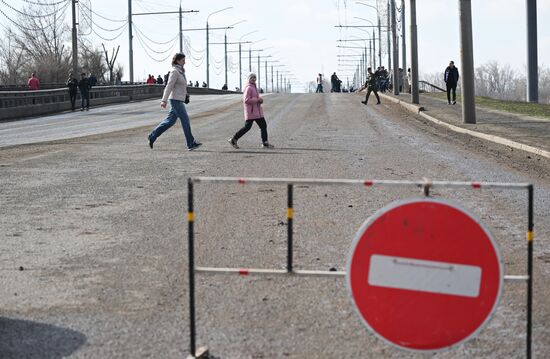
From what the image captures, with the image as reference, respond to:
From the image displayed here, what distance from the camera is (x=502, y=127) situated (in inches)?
1049

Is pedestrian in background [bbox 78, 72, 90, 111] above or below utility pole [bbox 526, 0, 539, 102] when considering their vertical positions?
below

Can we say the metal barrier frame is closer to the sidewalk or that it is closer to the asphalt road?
the asphalt road

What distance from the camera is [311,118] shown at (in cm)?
3475

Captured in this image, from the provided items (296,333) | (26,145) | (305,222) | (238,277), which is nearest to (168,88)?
(26,145)

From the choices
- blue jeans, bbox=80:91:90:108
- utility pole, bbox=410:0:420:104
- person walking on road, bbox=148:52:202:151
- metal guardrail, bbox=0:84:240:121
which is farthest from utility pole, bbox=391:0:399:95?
person walking on road, bbox=148:52:202:151

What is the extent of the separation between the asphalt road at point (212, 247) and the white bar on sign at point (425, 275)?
839mm

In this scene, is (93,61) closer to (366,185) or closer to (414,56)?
(414,56)

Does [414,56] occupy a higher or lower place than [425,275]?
higher

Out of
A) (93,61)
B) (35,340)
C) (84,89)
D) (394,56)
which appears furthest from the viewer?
(93,61)

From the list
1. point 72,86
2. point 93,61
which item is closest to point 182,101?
point 72,86

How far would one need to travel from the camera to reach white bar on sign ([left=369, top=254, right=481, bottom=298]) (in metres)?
5.34

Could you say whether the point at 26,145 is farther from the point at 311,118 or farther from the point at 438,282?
the point at 438,282

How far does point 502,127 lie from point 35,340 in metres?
21.6

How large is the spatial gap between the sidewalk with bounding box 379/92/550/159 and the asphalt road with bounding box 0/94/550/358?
0.99 meters
